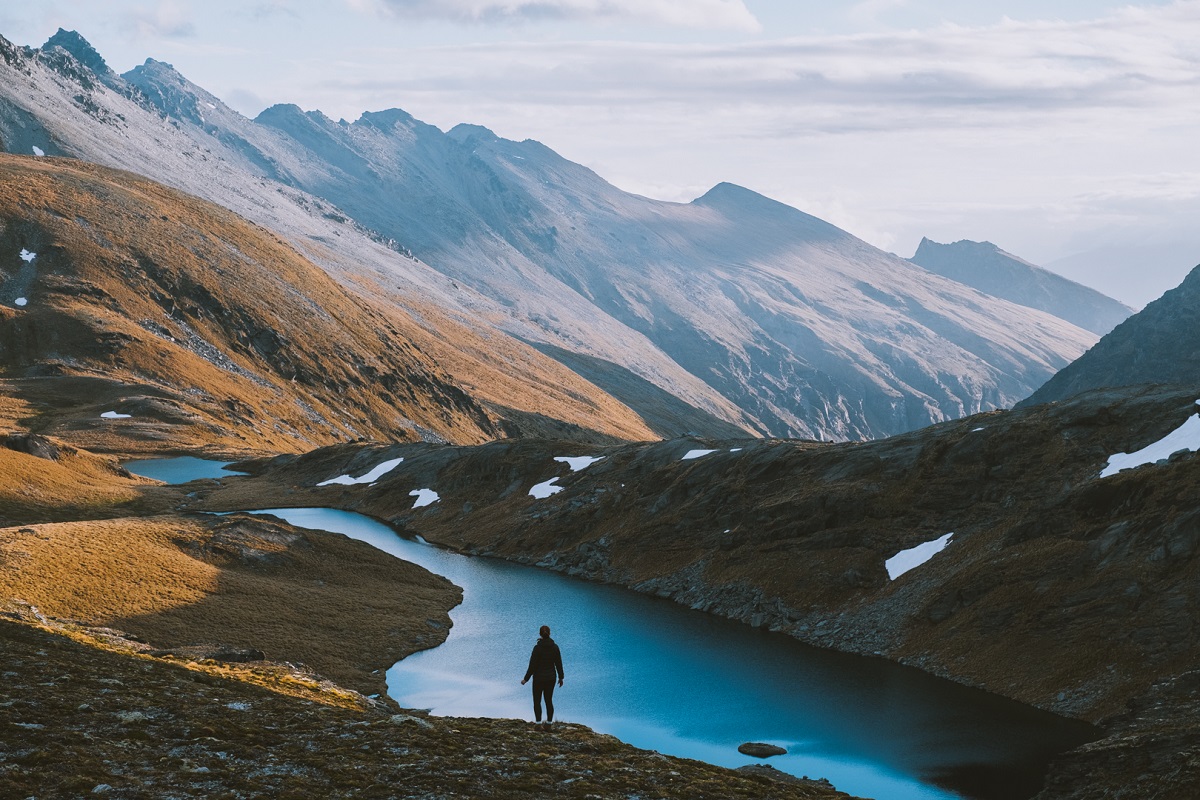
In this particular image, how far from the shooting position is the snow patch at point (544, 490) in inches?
3981

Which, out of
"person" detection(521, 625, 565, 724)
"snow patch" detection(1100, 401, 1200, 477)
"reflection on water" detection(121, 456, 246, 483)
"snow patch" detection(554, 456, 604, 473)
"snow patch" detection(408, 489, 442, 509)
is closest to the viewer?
"person" detection(521, 625, 565, 724)

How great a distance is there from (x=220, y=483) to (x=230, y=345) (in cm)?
8656

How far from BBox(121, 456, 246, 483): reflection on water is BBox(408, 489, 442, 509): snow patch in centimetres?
2969

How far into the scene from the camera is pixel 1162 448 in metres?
66.6

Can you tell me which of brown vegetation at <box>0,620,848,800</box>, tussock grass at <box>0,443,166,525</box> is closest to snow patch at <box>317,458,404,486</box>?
tussock grass at <box>0,443,166,525</box>

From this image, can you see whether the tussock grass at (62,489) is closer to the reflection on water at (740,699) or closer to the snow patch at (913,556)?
the reflection on water at (740,699)

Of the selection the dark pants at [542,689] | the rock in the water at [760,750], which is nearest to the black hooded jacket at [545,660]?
the dark pants at [542,689]

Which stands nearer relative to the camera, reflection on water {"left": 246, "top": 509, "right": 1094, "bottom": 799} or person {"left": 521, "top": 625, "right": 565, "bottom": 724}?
person {"left": 521, "top": 625, "right": 565, "bottom": 724}

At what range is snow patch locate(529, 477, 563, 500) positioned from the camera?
10112 centimetres

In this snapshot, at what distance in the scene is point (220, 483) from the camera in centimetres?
11981

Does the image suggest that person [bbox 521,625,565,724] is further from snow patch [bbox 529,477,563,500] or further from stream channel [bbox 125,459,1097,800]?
snow patch [bbox 529,477,563,500]

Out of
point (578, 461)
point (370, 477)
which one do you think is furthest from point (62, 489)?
point (578, 461)

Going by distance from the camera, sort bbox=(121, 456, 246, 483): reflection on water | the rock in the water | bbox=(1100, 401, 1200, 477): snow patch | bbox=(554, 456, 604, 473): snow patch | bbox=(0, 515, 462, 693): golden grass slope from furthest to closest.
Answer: bbox=(121, 456, 246, 483): reflection on water < bbox=(554, 456, 604, 473): snow patch < bbox=(1100, 401, 1200, 477): snow patch < bbox=(0, 515, 462, 693): golden grass slope < the rock in the water

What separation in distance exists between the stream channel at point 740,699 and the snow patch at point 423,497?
3829 cm
